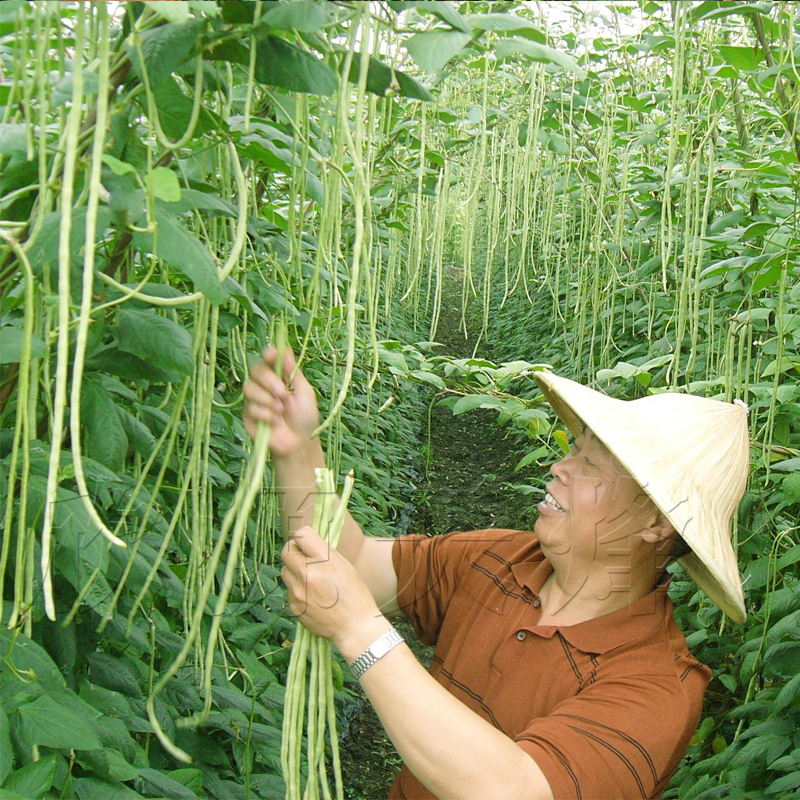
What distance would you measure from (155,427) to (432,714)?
734mm

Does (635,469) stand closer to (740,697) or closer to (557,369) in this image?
(740,697)

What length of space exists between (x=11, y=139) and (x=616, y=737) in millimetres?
1115

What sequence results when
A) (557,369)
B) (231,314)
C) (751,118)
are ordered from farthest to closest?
(557,369) < (751,118) < (231,314)

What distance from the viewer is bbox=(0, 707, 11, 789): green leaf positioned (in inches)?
40.3

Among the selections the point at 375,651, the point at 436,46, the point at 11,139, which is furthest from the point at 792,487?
the point at 11,139

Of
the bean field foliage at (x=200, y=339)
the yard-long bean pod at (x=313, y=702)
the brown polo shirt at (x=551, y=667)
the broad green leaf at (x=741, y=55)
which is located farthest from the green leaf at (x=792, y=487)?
the yard-long bean pod at (x=313, y=702)

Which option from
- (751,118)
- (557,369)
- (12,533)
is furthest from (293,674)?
(557,369)

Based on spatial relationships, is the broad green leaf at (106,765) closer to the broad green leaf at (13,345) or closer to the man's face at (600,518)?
the broad green leaf at (13,345)

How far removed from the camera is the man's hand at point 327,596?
1.14 meters

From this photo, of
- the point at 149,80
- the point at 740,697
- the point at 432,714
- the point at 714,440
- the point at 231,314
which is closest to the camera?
the point at 149,80

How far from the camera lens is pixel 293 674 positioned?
3.31 feet

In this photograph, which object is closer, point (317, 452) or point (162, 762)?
point (317, 452)

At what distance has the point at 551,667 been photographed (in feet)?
4.85

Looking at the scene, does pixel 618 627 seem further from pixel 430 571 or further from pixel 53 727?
pixel 53 727
